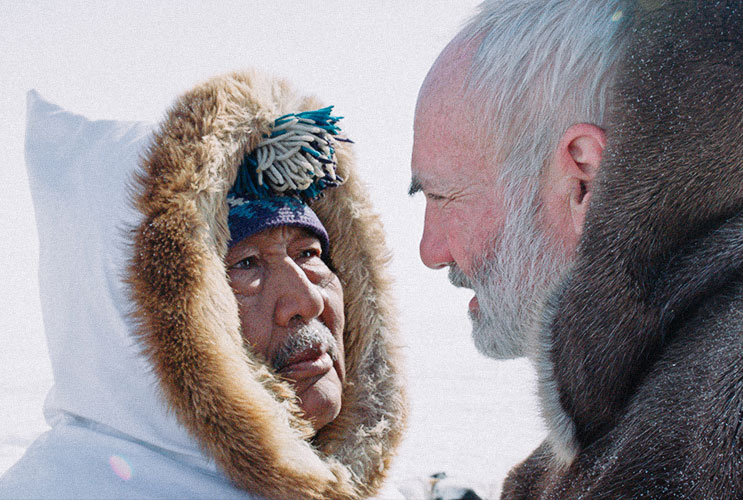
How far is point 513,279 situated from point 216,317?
0.79m

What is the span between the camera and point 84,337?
171 cm

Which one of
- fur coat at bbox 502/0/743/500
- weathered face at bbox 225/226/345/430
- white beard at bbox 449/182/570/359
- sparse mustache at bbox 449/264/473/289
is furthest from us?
weathered face at bbox 225/226/345/430

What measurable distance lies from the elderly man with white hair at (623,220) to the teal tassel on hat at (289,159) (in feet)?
1.92

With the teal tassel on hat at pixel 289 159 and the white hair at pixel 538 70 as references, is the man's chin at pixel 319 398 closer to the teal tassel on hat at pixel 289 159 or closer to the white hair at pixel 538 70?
the teal tassel on hat at pixel 289 159

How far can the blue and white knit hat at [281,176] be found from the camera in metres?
1.95

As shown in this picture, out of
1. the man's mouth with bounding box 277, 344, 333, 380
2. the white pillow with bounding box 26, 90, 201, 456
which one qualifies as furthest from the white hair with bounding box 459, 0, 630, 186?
the white pillow with bounding box 26, 90, 201, 456

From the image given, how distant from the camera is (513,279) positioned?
1.63m

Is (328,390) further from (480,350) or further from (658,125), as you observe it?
(658,125)

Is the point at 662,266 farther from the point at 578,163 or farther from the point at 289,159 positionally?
the point at 289,159

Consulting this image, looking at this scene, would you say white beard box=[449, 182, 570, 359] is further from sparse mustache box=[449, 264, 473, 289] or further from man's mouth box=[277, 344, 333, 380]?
man's mouth box=[277, 344, 333, 380]

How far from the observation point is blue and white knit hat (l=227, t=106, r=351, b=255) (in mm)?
1953

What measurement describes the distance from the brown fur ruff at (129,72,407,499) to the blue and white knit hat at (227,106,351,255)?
0.06 metres

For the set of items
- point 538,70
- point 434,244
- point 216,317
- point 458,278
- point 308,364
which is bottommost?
point 308,364

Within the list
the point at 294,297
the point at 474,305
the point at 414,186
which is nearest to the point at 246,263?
the point at 294,297
